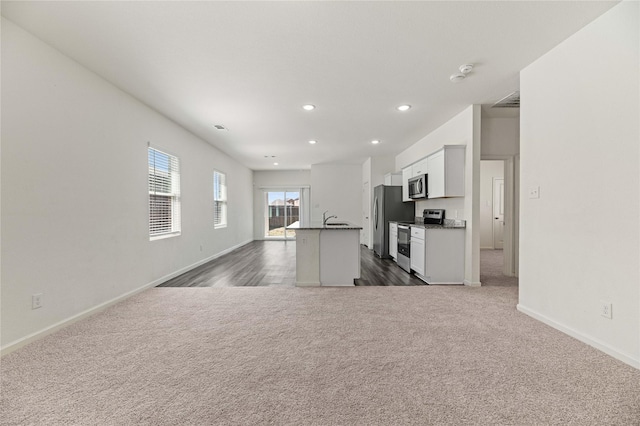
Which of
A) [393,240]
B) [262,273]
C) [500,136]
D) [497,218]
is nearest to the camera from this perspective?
[500,136]

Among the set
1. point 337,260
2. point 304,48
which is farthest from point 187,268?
point 304,48

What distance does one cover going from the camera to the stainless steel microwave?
4.97m

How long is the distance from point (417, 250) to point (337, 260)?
1398 millimetres

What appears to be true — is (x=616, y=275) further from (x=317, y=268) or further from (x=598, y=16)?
(x=317, y=268)

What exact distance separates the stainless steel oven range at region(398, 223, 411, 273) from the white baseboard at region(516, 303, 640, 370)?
210 centimetres

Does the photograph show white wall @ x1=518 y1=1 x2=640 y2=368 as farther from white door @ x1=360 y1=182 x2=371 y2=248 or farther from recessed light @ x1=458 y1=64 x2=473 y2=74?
white door @ x1=360 y1=182 x2=371 y2=248

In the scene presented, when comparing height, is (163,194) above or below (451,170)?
below

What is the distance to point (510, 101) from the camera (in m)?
Result: 3.99

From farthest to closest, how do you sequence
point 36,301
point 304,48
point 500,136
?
point 500,136, point 304,48, point 36,301

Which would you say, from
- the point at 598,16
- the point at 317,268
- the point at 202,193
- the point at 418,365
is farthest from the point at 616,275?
the point at 202,193

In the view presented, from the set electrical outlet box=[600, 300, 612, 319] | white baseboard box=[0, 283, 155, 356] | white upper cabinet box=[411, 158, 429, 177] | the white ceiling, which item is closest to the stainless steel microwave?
white upper cabinet box=[411, 158, 429, 177]

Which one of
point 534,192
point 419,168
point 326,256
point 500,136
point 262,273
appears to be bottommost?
point 262,273

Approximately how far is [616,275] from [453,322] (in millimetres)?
1300

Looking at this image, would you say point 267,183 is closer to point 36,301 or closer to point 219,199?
point 219,199
